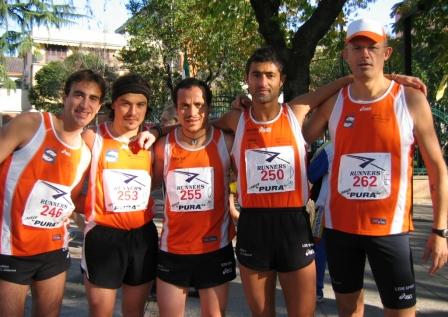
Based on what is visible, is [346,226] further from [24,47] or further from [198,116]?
[24,47]

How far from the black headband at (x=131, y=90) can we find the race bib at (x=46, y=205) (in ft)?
2.35

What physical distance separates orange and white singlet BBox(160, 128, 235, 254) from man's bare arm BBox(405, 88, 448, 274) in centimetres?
127

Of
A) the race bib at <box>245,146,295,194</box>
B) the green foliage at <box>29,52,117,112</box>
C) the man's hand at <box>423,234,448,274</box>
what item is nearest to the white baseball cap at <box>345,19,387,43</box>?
the race bib at <box>245,146,295,194</box>

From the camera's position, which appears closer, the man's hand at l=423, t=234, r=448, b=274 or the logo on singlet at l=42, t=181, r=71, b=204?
the man's hand at l=423, t=234, r=448, b=274

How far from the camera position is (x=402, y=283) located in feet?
9.87

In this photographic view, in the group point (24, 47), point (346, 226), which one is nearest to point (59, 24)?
point (24, 47)

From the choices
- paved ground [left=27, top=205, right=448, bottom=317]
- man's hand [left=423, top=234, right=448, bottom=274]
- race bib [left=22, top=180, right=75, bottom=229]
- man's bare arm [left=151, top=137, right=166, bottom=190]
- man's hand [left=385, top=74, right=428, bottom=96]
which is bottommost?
paved ground [left=27, top=205, right=448, bottom=317]

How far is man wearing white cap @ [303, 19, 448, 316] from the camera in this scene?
3.00 m

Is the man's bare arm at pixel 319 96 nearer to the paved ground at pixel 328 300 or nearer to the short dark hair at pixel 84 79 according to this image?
the short dark hair at pixel 84 79

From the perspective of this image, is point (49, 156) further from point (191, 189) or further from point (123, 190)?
point (191, 189)

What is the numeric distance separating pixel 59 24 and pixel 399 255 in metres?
15.3

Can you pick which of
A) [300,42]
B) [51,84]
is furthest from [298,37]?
[51,84]

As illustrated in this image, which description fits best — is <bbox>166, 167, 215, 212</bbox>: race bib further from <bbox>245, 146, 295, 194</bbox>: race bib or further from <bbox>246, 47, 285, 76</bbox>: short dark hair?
<bbox>246, 47, 285, 76</bbox>: short dark hair

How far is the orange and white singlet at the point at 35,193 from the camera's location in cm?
310
